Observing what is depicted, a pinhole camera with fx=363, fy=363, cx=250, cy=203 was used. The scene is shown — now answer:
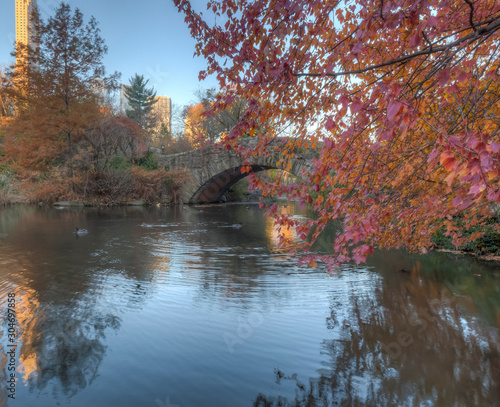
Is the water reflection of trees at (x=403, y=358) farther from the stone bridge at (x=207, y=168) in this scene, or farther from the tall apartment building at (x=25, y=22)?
the tall apartment building at (x=25, y=22)

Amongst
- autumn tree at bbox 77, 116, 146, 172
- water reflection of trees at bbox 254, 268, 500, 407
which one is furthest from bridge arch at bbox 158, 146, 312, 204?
water reflection of trees at bbox 254, 268, 500, 407

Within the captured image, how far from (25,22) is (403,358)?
22564 mm

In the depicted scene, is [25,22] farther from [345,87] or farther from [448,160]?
[448,160]

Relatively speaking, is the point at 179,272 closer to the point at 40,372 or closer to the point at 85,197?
the point at 40,372

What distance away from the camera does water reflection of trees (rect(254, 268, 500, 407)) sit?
8.16 ft

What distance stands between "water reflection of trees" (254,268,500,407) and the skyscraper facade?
65.3 ft

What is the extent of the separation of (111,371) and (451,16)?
11.1ft

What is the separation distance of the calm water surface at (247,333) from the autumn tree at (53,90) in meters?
13.5

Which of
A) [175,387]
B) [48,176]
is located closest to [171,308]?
[175,387]

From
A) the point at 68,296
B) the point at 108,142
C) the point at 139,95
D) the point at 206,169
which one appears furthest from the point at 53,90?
the point at 139,95

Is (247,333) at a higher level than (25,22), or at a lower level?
lower

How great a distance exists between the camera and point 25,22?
18.5 metres

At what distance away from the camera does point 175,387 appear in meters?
2.57

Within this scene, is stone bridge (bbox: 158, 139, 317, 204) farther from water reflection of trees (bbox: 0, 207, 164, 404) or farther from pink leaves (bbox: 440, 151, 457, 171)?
pink leaves (bbox: 440, 151, 457, 171)
